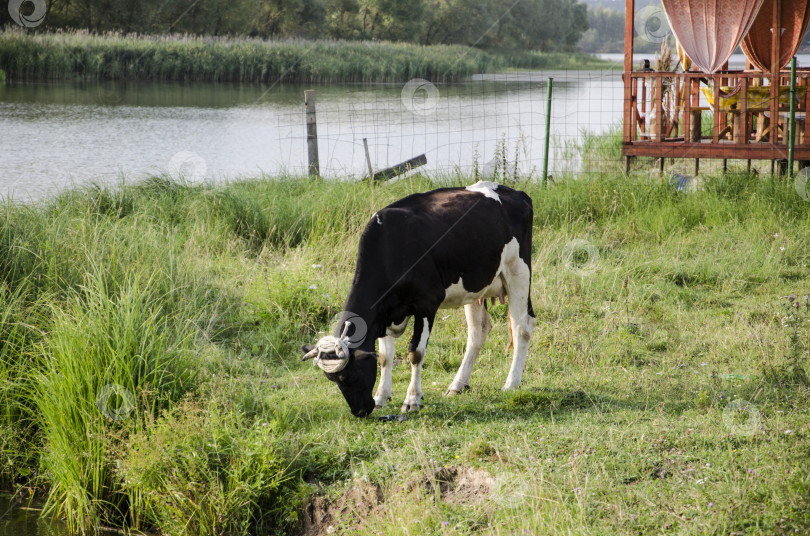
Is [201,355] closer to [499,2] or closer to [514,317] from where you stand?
[514,317]

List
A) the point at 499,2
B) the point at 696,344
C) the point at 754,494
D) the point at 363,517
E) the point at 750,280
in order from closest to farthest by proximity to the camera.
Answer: the point at 754,494, the point at 363,517, the point at 696,344, the point at 750,280, the point at 499,2

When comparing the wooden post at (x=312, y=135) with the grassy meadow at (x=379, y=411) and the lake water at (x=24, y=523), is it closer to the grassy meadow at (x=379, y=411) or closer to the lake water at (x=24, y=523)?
the grassy meadow at (x=379, y=411)

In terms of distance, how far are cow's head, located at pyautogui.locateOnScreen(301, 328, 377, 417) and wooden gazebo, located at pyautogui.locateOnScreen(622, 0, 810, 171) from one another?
7589 mm

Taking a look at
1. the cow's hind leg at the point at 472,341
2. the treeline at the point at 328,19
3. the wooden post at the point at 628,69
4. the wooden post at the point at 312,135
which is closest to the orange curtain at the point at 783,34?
the wooden post at the point at 628,69

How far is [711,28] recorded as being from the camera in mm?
11461

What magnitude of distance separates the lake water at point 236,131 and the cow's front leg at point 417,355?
5.70 metres

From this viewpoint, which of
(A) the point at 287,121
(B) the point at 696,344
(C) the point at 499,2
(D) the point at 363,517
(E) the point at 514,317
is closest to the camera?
(D) the point at 363,517

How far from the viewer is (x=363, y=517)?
414 cm

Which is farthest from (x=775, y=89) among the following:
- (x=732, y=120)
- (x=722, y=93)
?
(x=732, y=120)

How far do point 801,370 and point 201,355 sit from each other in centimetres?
390

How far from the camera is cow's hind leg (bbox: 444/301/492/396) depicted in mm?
5531

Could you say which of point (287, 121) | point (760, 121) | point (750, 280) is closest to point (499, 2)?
point (287, 121)

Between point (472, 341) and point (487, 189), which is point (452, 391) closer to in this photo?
point (472, 341)

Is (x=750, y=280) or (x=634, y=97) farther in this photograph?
(x=634, y=97)
